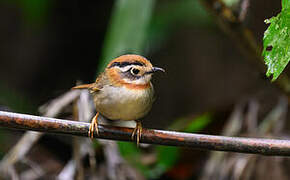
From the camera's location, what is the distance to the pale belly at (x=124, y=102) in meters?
2.50

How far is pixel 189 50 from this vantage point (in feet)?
17.0

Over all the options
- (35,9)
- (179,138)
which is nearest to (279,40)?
(179,138)

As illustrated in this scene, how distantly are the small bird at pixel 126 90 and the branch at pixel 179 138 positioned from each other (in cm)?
47

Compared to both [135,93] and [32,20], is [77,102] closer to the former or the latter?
[135,93]

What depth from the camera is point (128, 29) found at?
127 inches

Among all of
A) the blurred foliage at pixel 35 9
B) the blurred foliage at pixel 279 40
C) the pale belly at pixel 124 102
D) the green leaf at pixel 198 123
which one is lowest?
the green leaf at pixel 198 123

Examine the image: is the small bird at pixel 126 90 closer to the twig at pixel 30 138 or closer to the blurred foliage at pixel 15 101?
the twig at pixel 30 138

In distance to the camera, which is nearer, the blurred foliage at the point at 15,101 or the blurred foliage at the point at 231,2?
the blurred foliage at the point at 231,2

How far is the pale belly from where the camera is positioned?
8.19 ft

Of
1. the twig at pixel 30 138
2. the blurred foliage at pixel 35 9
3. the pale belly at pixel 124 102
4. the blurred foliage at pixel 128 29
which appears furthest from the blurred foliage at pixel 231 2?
the blurred foliage at pixel 35 9

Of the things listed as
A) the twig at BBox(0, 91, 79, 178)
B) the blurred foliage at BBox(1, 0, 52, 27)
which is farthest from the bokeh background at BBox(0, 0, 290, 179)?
the twig at BBox(0, 91, 79, 178)

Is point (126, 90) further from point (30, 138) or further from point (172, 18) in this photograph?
point (172, 18)

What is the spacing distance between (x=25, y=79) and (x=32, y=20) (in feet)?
3.37

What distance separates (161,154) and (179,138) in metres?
1.52
